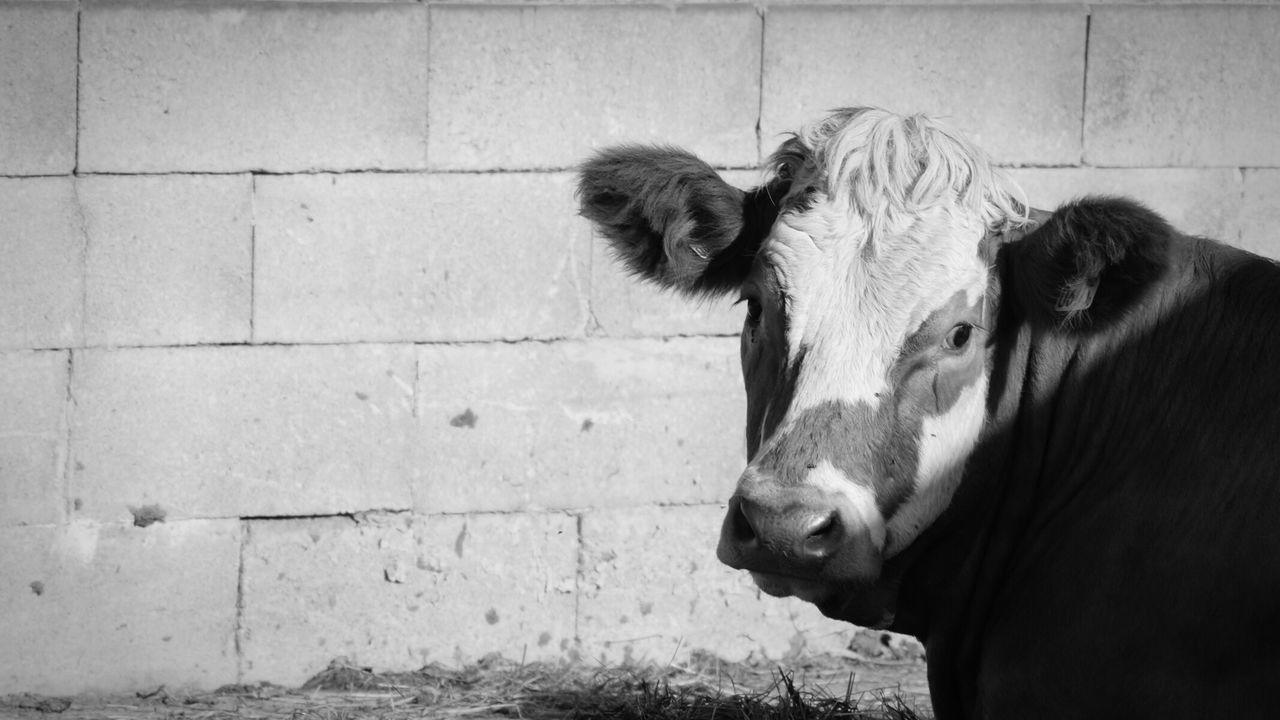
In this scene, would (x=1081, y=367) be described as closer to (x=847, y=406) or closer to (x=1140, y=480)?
(x=1140, y=480)

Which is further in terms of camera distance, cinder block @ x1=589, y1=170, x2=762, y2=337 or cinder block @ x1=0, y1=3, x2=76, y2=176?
cinder block @ x1=589, y1=170, x2=762, y2=337

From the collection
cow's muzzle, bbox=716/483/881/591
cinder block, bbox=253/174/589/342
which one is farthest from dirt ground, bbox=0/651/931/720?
cow's muzzle, bbox=716/483/881/591

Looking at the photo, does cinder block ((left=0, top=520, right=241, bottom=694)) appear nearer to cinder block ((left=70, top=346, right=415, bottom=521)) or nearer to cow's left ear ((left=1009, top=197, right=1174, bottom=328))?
cinder block ((left=70, top=346, right=415, bottom=521))

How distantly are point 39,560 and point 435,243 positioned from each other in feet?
5.64

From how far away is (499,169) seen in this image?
470 cm

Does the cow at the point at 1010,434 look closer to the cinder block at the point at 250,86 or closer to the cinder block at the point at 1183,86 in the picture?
the cinder block at the point at 250,86

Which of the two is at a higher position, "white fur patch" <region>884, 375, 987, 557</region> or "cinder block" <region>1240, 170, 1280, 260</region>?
"cinder block" <region>1240, 170, 1280, 260</region>

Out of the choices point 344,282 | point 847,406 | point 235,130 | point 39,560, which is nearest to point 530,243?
point 344,282

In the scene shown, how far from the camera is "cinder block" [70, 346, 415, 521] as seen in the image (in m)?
4.55

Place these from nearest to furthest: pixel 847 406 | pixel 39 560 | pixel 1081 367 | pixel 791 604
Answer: pixel 847 406 < pixel 1081 367 < pixel 39 560 < pixel 791 604

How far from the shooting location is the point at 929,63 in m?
4.78

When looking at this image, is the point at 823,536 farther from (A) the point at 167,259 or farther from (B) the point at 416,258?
(A) the point at 167,259

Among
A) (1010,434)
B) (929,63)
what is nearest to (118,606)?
(1010,434)

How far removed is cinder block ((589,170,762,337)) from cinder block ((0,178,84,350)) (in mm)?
1764
